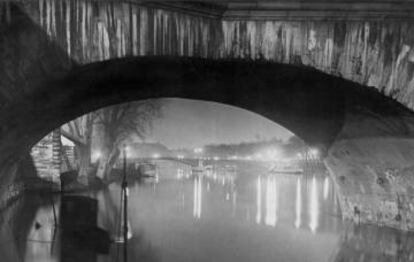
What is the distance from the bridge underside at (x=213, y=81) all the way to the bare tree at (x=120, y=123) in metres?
21.9

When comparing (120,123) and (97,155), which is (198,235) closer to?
(120,123)

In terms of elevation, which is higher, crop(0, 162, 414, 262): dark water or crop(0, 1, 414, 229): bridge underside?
crop(0, 1, 414, 229): bridge underside

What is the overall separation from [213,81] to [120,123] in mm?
24899

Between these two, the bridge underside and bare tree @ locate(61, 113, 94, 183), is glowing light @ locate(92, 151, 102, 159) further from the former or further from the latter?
the bridge underside

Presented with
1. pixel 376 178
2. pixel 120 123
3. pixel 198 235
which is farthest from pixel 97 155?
pixel 376 178

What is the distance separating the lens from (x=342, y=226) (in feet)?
50.5

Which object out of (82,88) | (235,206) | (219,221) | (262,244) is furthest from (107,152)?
(82,88)

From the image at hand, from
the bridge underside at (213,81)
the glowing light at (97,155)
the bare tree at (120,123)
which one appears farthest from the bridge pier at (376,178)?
the glowing light at (97,155)

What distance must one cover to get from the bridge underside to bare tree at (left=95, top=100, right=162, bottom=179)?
21.9 m

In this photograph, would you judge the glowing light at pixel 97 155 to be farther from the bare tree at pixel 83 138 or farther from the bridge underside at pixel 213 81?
the bridge underside at pixel 213 81

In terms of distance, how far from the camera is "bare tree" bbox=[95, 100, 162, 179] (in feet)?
109

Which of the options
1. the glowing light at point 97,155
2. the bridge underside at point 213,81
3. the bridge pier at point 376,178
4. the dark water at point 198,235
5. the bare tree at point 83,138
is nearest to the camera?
the bridge underside at point 213,81

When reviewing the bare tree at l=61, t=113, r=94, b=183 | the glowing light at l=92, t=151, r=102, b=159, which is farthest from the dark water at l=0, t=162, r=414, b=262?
the glowing light at l=92, t=151, r=102, b=159

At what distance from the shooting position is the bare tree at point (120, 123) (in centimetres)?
3316
